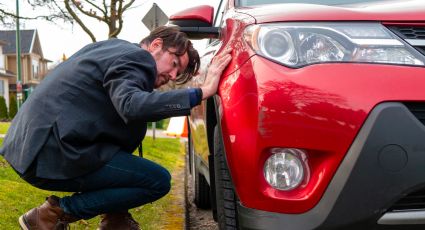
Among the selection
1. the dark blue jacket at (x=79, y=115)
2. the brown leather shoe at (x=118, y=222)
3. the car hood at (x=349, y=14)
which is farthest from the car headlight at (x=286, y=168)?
the brown leather shoe at (x=118, y=222)

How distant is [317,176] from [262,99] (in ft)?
1.11

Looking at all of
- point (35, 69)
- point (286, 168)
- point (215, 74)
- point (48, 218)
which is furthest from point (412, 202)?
point (35, 69)

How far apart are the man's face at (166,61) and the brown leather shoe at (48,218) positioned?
2.81ft

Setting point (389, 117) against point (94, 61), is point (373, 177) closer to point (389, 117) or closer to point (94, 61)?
point (389, 117)

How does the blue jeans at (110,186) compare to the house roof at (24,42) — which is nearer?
the blue jeans at (110,186)

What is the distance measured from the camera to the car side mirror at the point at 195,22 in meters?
2.86

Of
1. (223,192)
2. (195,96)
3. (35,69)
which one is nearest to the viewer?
(223,192)

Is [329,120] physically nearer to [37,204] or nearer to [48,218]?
[48,218]

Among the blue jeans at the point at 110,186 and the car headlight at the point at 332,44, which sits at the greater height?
the car headlight at the point at 332,44

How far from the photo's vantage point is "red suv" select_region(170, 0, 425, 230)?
175 cm

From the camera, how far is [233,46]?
7.35 ft

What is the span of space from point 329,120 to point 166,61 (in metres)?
1.18

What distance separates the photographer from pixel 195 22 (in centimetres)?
288

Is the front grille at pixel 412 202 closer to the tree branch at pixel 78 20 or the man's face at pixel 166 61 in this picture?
the man's face at pixel 166 61
